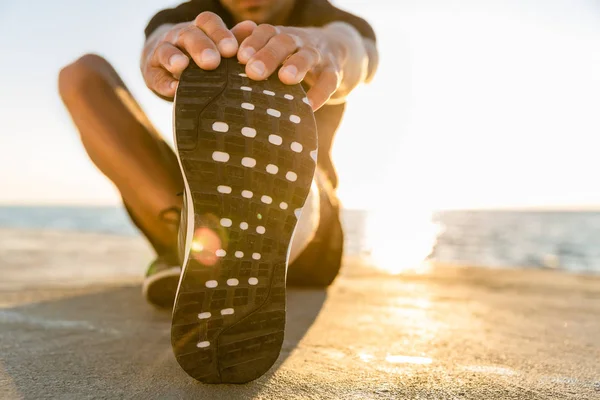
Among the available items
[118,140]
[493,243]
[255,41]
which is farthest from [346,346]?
[493,243]

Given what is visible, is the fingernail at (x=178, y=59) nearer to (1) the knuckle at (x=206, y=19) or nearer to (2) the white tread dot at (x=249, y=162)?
(1) the knuckle at (x=206, y=19)

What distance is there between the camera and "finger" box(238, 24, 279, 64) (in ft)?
2.61

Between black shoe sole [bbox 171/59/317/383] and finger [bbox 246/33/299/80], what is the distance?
0.06ft

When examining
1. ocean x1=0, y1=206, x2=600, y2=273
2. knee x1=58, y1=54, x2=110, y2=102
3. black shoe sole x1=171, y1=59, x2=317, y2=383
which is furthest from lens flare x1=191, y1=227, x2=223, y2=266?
ocean x1=0, y1=206, x2=600, y2=273

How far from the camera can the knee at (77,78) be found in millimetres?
1307

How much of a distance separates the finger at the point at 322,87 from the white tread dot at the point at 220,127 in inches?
9.9

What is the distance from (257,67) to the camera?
2.55ft

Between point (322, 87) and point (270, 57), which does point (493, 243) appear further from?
point (270, 57)

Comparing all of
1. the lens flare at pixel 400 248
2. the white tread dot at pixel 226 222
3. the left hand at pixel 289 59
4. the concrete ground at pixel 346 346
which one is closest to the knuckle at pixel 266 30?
the left hand at pixel 289 59

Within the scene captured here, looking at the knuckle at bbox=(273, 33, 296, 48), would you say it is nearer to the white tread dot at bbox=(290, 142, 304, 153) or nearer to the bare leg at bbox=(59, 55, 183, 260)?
the white tread dot at bbox=(290, 142, 304, 153)

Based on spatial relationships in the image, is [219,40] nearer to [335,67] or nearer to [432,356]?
[335,67]

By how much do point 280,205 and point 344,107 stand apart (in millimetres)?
1043

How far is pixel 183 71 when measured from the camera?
80 cm

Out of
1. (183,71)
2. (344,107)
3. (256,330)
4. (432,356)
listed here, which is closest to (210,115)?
(183,71)
